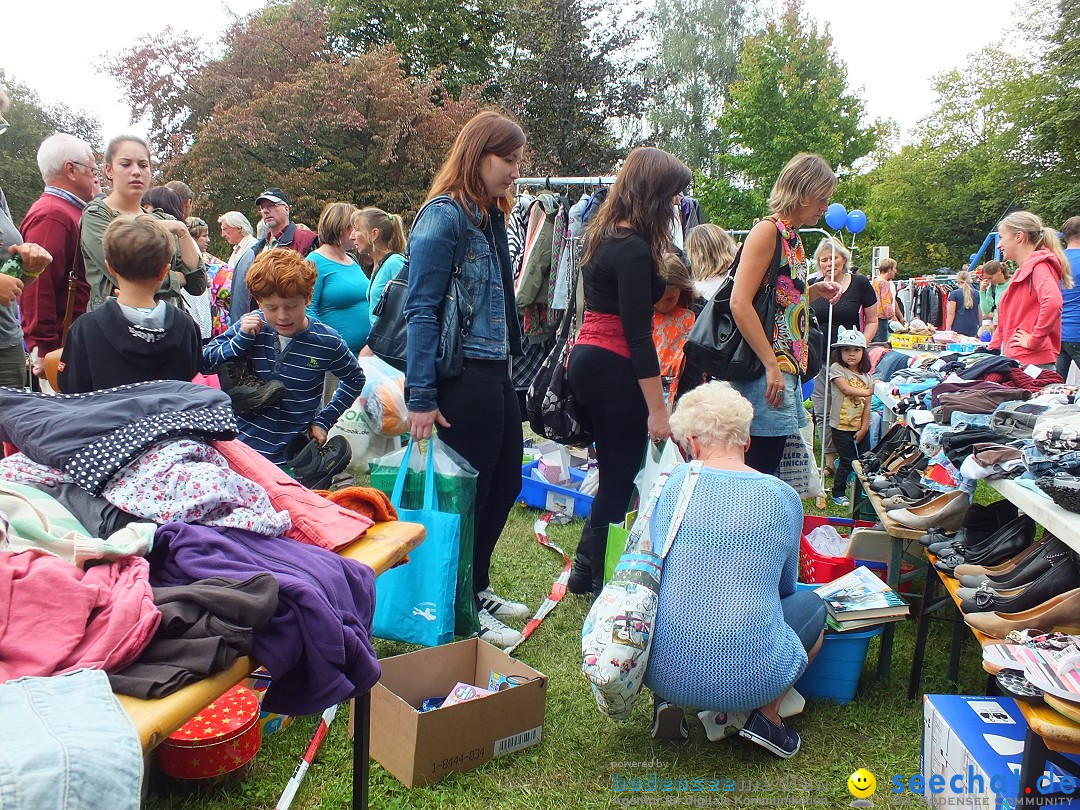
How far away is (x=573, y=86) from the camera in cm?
1622

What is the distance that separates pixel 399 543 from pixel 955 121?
40.1 meters

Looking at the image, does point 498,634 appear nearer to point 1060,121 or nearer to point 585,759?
point 585,759

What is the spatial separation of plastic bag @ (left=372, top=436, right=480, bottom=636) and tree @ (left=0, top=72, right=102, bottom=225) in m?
24.0

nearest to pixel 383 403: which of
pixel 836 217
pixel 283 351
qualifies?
pixel 283 351

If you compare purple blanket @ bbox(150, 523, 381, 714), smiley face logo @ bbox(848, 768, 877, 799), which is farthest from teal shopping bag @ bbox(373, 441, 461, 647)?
smiley face logo @ bbox(848, 768, 877, 799)

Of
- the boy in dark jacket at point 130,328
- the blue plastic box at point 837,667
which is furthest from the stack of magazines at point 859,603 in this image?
the boy in dark jacket at point 130,328

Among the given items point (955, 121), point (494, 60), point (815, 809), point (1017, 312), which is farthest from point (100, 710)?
point (955, 121)

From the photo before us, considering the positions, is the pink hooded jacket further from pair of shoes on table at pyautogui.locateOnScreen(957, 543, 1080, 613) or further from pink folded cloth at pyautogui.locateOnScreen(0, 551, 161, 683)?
pink folded cloth at pyautogui.locateOnScreen(0, 551, 161, 683)

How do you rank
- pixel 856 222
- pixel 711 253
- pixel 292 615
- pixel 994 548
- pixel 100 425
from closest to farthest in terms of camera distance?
pixel 292 615 → pixel 100 425 → pixel 994 548 → pixel 711 253 → pixel 856 222

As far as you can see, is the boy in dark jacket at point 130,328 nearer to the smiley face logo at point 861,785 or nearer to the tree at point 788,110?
the smiley face logo at point 861,785

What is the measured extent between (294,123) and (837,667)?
51.3 feet

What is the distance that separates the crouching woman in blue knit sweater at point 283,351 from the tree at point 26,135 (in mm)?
23469

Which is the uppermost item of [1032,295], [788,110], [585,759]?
[788,110]

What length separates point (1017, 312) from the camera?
5523 millimetres
